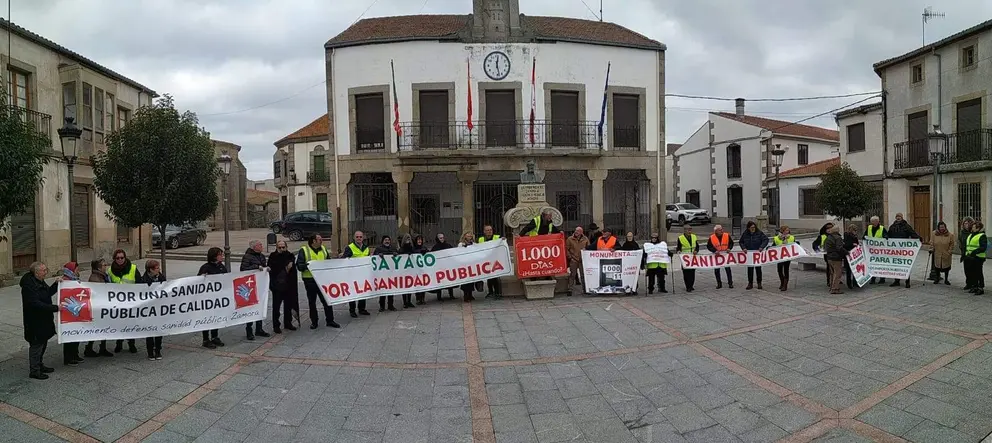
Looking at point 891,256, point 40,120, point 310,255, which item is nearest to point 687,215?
point 891,256

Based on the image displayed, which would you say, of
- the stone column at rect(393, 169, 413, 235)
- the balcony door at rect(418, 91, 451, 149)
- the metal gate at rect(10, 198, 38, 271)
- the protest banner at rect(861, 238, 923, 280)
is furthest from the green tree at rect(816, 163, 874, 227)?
the metal gate at rect(10, 198, 38, 271)

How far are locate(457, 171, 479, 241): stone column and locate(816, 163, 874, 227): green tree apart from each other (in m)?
13.2

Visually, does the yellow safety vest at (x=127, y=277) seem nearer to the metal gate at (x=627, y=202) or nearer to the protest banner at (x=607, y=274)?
the protest banner at (x=607, y=274)

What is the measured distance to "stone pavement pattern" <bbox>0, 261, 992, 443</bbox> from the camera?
179 inches

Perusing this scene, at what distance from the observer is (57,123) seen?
14758mm

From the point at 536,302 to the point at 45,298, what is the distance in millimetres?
7070

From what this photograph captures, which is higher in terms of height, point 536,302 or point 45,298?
point 45,298

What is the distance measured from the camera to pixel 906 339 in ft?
22.4

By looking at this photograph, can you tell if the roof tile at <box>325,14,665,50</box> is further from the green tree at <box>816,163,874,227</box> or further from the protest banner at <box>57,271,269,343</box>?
the protest banner at <box>57,271,269,343</box>

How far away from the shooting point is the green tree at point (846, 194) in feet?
63.5

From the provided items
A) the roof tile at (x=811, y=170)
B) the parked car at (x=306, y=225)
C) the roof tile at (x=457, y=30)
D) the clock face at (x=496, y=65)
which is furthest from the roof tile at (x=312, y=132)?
the roof tile at (x=811, y=170)

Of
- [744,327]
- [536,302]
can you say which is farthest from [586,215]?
[744,327]

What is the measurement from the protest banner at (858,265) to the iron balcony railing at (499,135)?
33.5ft

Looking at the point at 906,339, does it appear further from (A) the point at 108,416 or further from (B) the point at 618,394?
(A) the point at 108,416
